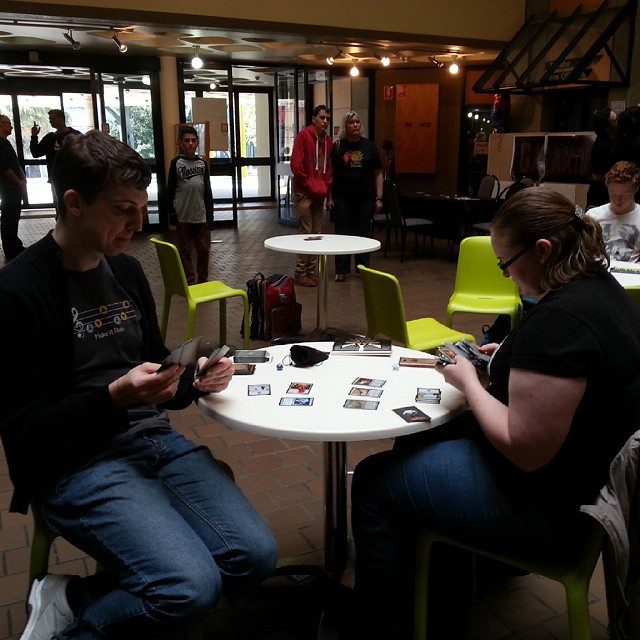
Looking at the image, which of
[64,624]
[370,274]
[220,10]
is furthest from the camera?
[220,10]

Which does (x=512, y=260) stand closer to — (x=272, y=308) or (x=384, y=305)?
(x=384, y=305)

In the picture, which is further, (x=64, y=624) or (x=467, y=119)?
(x=467, y=119)

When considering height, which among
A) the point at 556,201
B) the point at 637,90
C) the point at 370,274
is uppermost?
the point at 637,90

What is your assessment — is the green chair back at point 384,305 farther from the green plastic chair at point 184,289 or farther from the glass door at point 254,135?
the glass door at point 254,135

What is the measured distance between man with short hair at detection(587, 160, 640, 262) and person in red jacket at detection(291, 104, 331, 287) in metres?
3.23

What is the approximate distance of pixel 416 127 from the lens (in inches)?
512

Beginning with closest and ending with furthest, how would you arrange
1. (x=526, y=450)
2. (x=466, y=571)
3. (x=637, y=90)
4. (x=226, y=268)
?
(x=526, y=450) → (x=466, y=571) → (x=226, y=268) → (x=637, y=90)

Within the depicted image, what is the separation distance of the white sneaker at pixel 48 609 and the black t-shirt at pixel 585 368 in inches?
44.0

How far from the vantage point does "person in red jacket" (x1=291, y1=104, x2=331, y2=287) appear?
6.64 meters

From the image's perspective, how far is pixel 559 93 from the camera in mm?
9797

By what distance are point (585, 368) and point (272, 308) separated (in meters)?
3.75

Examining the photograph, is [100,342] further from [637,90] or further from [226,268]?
[637,90]

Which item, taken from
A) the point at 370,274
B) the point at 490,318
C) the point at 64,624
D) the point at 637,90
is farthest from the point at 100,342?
the point at 637,90

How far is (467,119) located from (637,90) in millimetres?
4515
